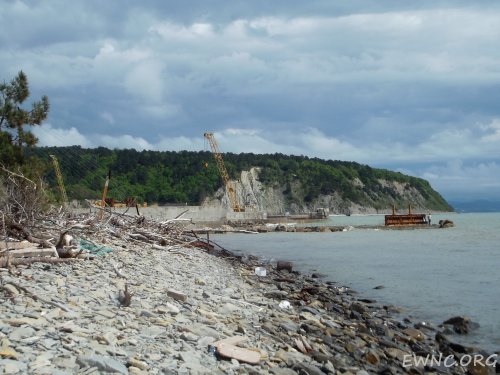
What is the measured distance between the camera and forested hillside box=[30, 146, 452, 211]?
5906 inches

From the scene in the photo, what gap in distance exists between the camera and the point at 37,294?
24.1ft

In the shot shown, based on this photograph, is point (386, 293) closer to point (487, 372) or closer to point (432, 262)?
point (487, 372)

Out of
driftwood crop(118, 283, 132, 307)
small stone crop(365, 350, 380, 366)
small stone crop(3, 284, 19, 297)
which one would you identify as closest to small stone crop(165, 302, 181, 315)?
driftwood crop(118, 283, 132, 307)

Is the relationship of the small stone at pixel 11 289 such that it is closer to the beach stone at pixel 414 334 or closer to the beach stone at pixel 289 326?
the beach stone at pixel 289 326

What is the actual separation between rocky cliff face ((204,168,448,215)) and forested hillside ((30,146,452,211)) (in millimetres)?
474

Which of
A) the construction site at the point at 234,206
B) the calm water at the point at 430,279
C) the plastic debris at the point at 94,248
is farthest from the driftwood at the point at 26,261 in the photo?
the construction site at the point at 234,206

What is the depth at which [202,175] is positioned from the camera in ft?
534

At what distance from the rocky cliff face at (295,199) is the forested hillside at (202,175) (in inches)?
18.6

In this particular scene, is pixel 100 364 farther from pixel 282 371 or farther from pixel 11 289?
pixel 11 289

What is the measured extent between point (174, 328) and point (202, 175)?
156 metres

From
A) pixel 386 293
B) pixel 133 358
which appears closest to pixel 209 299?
pixel 133 358

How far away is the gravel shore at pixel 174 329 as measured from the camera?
5727 millimetres

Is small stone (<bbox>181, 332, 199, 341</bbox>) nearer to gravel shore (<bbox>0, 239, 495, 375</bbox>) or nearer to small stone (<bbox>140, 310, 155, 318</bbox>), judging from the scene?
gravel shore (<bbox>0, 239, 495, 375</bbox>)

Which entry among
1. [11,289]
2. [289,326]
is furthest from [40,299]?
[289,326]
